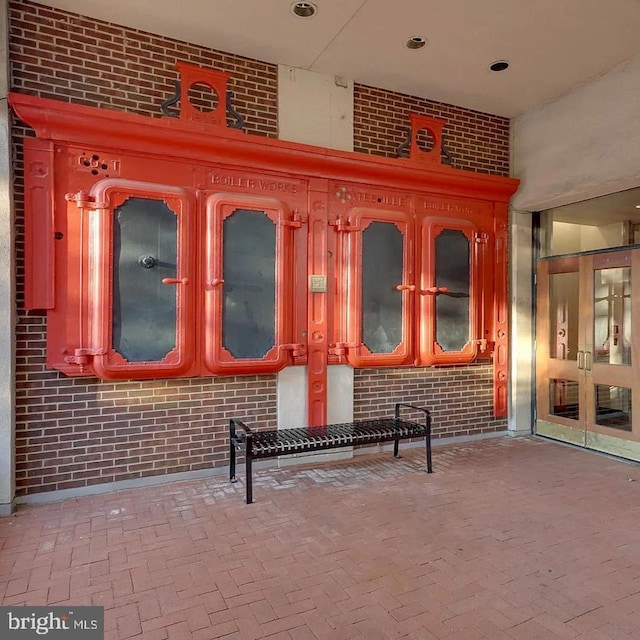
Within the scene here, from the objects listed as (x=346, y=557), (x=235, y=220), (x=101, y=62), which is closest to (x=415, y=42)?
(x=235, y=220)

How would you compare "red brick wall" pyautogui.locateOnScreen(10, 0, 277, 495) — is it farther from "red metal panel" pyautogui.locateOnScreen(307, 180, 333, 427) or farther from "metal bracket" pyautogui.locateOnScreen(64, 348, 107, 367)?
"red metal panel" pyautogui.locateOnScreen(307, 180, 333, 427)

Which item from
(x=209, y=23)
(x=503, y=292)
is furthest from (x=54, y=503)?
(x=503, y=292)

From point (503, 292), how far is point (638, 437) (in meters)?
2.03

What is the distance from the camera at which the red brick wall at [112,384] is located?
145 inches

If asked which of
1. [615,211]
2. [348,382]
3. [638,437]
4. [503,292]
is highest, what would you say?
[615,211]

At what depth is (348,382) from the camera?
4.88 metres

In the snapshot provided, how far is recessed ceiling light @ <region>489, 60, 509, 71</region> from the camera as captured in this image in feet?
15.0

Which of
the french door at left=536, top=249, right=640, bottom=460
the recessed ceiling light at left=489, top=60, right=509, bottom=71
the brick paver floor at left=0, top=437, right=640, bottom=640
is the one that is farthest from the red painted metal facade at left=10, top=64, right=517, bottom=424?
the brick paver floor at left=0, top=437, right=640, bottom=640

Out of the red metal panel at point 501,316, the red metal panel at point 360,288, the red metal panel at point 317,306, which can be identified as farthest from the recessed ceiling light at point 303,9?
the red metal panel at point 501,316

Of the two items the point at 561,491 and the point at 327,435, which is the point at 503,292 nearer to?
the point at 561,491

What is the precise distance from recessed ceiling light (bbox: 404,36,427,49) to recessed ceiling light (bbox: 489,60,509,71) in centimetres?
82

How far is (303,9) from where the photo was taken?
3.78 metres

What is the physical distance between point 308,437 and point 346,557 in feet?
4.23

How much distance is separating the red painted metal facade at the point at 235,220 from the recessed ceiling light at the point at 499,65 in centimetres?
83
